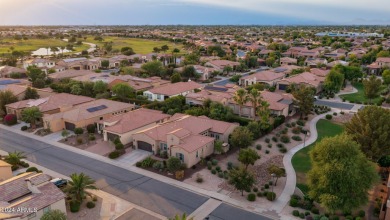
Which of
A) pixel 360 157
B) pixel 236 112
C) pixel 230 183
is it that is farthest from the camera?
pixel 236 112

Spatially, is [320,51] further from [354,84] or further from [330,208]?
[330,208]

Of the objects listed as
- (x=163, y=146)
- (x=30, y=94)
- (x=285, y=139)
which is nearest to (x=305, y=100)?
(x=285, y=139)

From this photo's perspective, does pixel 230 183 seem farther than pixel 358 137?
No

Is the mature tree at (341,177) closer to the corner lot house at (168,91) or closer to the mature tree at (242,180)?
the mature tree at (242,180)

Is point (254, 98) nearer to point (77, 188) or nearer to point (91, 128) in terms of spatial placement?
point (91, 128)

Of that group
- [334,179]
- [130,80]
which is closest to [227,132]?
[334,179]

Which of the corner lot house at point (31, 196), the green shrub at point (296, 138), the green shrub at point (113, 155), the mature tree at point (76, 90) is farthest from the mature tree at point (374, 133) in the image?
the mature tree at point (76, 90)
